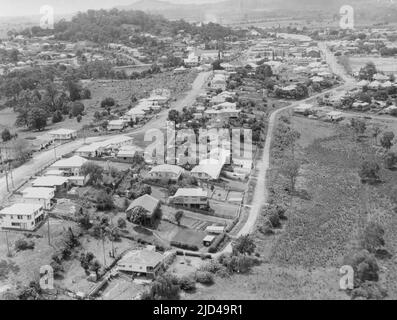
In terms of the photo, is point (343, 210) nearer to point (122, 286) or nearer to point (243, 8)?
point (122, 286)

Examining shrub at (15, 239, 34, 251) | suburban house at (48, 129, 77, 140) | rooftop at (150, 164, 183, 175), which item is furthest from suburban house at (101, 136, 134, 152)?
shrub at (15, 239, 34, 251)

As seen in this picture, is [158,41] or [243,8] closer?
[158,41]

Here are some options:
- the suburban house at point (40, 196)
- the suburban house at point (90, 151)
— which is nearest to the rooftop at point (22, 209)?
the suburban house at point (40, 196)

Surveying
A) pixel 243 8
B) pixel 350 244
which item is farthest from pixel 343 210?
pixel 243 8

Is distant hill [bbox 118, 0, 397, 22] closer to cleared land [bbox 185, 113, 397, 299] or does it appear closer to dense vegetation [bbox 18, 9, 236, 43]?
dense vegetation [bbox 18, 9, 236, 43]

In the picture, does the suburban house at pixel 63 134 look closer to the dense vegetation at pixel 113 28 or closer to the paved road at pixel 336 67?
the paved road at pixel 336 67
